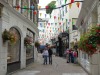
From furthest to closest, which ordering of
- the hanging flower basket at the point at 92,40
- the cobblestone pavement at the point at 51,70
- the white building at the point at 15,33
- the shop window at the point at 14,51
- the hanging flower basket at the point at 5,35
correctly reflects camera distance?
the shop window at the point at 14,51
the cobblestone pavement at the point at 51,70
the white building at the point at 15,33
the hanging flower basket at the point at 5,35
the hanging flower basket at the point at 92,40

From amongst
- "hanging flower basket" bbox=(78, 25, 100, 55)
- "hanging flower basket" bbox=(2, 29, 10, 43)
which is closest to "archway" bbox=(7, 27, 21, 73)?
"hanging flower basket" bbox=(2, 29, 10, 43)

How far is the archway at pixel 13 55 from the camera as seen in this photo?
54.4 ft

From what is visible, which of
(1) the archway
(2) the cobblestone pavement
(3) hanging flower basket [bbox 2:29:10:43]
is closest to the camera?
(3) hanging flower basket [bbox 2:29:10:43]

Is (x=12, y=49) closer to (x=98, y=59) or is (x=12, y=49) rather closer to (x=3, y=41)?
(x=3, y=41)

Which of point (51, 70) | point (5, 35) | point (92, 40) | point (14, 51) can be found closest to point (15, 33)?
point (14, 51)

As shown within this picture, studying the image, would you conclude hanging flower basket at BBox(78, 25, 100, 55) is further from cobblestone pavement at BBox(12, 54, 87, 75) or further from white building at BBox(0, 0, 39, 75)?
cobblestone pavement at BBox(12, 54, 87, 75)

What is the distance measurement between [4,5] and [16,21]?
342cm

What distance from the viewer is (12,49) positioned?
57.9ft

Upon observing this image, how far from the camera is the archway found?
16.6m

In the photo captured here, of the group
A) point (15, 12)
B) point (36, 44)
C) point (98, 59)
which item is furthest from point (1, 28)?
point (36, 44)

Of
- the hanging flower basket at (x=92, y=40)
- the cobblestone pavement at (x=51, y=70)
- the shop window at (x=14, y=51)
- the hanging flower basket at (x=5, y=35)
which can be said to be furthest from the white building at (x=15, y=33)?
the hanging flower basket at (x=92, y=40)

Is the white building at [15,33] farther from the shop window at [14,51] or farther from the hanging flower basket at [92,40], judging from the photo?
the hanging flower basket at [92,40]

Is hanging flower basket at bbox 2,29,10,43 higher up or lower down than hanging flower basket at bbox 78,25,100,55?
higher up

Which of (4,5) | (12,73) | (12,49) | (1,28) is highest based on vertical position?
(4,5)
